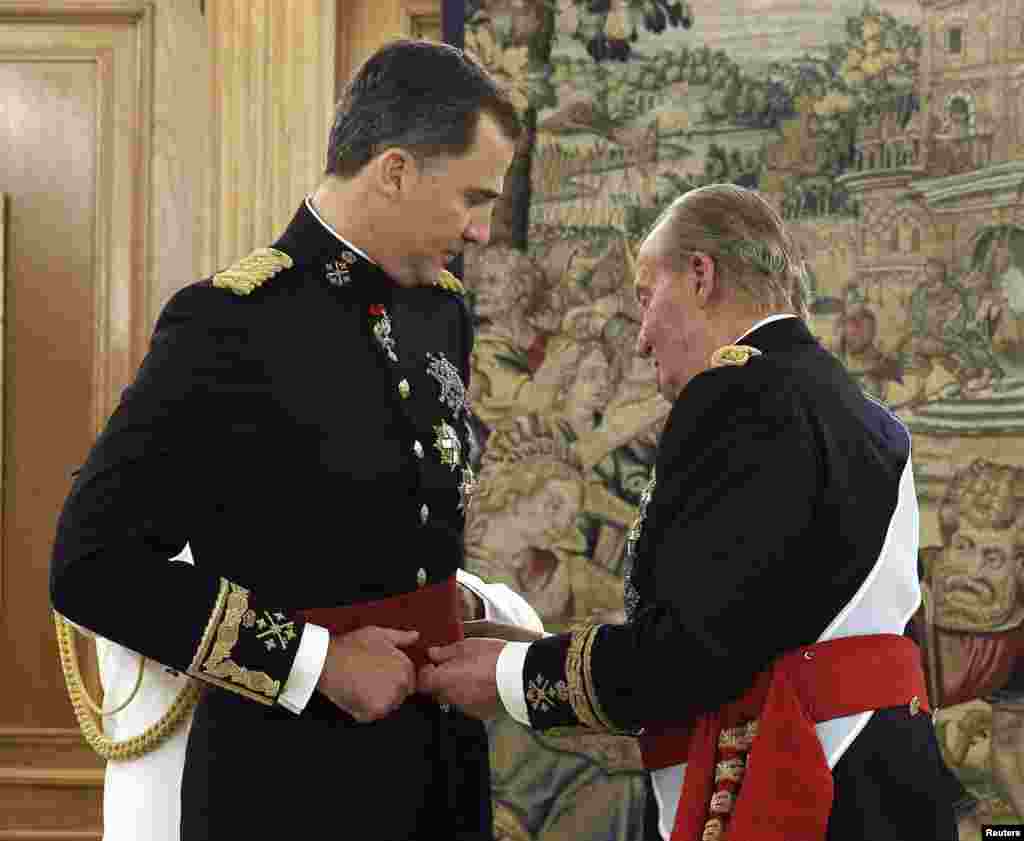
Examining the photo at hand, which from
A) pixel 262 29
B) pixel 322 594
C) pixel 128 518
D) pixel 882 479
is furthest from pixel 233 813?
pixel 262 29

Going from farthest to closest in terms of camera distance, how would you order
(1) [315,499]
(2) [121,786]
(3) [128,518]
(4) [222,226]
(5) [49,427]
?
(5) [49,427], (4) [222,226], (2) [121,786], (1) [315,499], (3) [128,518]

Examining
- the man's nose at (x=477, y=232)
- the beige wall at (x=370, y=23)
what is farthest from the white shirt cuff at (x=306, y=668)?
the beige wall at (x=370, y=23)

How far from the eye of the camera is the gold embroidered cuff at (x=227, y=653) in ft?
6.00

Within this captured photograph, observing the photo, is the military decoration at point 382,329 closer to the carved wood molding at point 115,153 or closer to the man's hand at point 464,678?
Answer: the man's hand at point 464,678

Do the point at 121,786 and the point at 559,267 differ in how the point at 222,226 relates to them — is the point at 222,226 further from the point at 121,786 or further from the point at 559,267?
the point at 121,786

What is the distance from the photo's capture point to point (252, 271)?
2.04 metres

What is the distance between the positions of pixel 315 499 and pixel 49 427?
2.44 m

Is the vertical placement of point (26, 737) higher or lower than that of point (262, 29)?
lower

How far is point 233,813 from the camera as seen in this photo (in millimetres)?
1944

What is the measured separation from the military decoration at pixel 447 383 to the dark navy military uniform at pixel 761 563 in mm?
357

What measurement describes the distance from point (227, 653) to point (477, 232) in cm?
69

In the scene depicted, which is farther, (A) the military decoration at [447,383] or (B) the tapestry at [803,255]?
(B) the tapestry at [803,255]

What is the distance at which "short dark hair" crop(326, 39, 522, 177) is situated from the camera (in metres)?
2.04

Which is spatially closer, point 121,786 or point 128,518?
point 128,518
